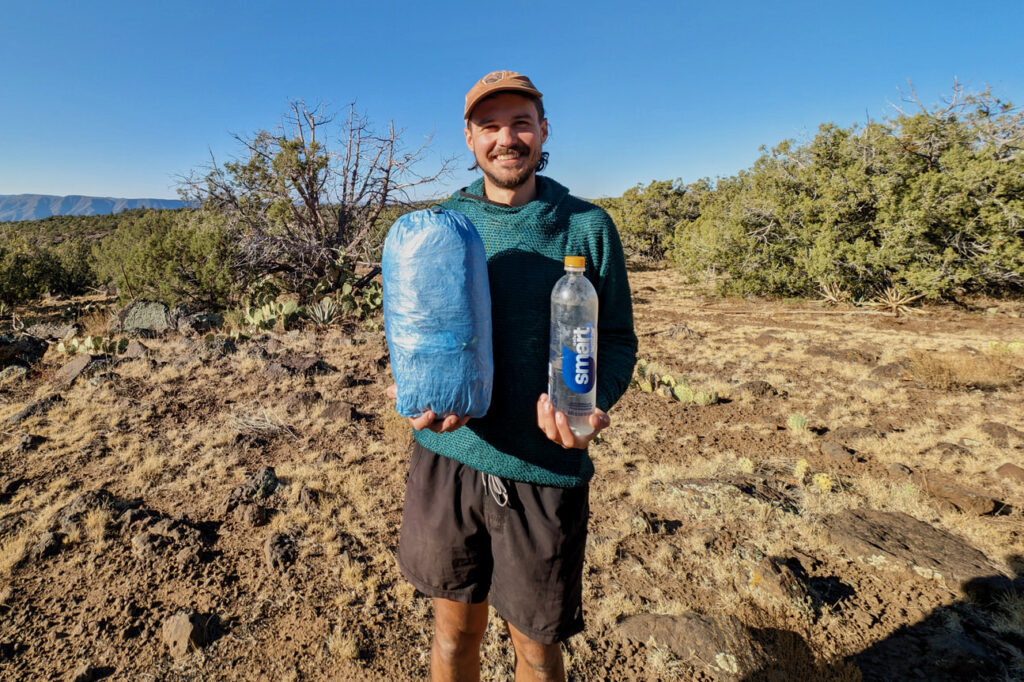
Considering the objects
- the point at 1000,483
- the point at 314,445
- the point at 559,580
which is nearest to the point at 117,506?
the point at 314,445

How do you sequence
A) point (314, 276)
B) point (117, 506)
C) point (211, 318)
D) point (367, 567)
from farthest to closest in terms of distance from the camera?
point (314, 276)
point (211, 318)
point (117, 506)
point (367, 567)

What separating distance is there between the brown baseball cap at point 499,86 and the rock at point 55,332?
406 inches

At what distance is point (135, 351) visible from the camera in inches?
289

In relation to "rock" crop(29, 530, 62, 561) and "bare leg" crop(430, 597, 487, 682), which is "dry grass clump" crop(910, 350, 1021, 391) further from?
Answer: "rock" crop(29, 530, 62, 561)

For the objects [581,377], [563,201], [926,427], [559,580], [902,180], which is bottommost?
[926,427]

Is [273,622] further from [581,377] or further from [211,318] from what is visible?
[211,318]

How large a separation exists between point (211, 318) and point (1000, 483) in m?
11.6

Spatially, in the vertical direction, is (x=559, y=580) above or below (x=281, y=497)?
above

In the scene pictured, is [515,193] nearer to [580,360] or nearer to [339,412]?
[580,360]

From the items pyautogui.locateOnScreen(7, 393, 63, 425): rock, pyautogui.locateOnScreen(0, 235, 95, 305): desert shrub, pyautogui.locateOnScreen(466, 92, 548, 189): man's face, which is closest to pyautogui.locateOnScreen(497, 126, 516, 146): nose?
pyautogui.locateOnScreen(466, 92, 548, 189): man's face

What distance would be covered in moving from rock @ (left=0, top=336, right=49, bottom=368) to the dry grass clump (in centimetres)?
1250

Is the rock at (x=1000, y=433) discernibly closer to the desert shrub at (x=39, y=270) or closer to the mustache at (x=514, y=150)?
the mustache at (x=514, y=150)

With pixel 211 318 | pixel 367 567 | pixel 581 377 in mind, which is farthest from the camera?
pixel 211 318

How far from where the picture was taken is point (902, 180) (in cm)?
1097
